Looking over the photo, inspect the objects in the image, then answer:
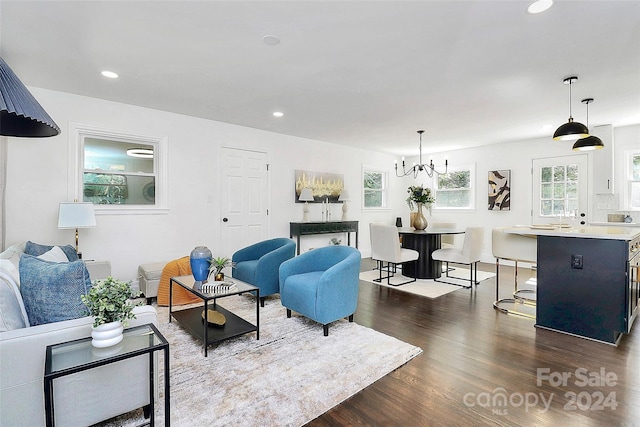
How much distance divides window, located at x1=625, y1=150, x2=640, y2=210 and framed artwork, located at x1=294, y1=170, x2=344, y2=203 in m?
4.94

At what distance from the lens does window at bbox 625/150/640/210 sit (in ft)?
16.9

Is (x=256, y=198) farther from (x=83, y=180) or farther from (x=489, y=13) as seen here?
(x=489, y=13)

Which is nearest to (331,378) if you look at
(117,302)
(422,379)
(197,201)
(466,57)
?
(422,379)

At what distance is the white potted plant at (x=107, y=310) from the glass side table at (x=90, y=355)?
5 centimetres

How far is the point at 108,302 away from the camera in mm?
1481

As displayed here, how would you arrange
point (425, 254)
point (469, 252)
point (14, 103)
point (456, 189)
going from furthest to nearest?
point (456, 189) < point (425, 254) < point (469, 252) < point (14, 103)

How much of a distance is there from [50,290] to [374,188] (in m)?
6.77

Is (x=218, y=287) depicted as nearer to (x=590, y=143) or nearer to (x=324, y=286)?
(x=324, y=286)

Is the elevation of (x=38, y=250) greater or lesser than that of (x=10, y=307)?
greater

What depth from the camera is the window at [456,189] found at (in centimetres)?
713

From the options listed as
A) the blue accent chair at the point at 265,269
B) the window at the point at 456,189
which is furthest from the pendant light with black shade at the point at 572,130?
the window at the point at 456,189

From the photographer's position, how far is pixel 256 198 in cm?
552

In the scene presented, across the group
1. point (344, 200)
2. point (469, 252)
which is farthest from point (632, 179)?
point (344, 200)

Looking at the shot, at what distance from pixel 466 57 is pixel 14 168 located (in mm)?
4837
